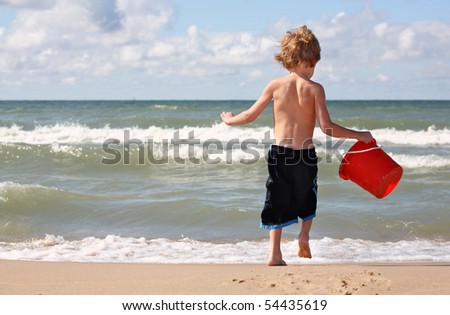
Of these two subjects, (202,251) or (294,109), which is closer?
(294,109)

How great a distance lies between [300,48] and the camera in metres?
4.10

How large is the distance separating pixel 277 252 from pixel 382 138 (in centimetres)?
1565

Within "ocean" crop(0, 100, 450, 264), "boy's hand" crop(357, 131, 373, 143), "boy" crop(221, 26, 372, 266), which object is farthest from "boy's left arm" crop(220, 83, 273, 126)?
"ocean" crop(0, 100, 450, 264)

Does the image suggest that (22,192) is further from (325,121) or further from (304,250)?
(325,121)

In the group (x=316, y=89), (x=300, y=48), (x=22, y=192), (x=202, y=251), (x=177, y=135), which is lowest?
(x=202, y=251)

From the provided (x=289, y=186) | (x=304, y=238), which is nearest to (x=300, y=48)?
(x=289, y=186)

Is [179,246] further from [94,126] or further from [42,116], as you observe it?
[42,116]

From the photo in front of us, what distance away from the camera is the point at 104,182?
919 cm

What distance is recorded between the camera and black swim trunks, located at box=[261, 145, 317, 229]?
13.6 ft

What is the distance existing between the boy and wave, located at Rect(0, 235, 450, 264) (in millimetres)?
654

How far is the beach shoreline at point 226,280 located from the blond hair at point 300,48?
4.50ft

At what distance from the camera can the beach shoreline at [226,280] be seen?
3.38 m

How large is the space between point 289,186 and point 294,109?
53 centimetres

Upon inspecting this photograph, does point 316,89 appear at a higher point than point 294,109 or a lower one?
higher
